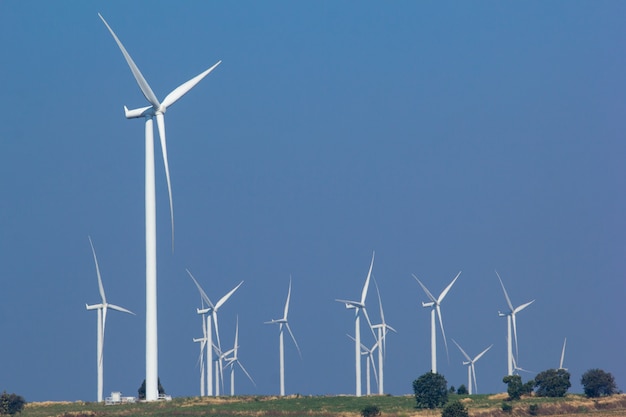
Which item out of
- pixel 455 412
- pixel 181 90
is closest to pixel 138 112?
pixel 181 90

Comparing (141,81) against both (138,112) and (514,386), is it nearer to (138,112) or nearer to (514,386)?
(138,112)

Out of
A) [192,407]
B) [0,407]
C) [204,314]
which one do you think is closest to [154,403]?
[192,407]

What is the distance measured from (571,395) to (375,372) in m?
35.4

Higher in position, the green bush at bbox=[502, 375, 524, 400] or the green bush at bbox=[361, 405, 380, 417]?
the green bush at bbox=[502, 375, 524, 400]

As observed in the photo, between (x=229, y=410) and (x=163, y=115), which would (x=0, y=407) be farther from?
(x=163, y=115)

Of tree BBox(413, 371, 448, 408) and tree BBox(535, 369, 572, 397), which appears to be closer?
tree BBox(413, 371, 448, 408)

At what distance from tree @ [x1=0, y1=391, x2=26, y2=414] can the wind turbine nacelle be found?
110ft

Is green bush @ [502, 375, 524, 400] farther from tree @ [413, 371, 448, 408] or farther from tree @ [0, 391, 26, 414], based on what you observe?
tree @ [0, 391, 26, 414]

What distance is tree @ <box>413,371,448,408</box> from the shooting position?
460 feet

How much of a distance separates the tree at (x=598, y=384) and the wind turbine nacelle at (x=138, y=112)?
197ft

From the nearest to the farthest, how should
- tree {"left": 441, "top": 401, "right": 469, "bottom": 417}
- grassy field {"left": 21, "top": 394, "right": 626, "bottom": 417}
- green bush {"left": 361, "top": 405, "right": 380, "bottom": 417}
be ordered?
tree {"left": 441, "top": 401, "right": 469, "bottom": 417} → green bush {"left": 361, "top": 405, "right": 380, "bottom": 417} → grassy field {"left": 21, "top": 394, "right": 626, "bottom": 417}

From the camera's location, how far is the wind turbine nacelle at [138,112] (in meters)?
147

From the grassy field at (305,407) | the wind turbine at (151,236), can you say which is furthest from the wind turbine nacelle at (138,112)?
the grassy field at (305,407)

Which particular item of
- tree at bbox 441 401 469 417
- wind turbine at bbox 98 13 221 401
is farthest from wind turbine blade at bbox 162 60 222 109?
tree at bbox 441 401 469 417
